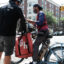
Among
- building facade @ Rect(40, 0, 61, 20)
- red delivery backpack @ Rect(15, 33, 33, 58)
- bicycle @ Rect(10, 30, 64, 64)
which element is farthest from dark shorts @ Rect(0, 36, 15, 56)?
building facade @ Rect(40, 0, 61, 20)

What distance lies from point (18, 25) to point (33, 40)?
0.92 meters

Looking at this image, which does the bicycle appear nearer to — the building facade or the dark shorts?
the dark shorts

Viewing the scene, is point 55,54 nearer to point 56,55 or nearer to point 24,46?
point 56,55

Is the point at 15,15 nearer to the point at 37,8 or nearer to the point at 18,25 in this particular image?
the point at 18,25

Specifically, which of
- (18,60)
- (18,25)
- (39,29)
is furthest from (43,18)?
(18,60)

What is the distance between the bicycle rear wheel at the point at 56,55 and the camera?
4.67 m

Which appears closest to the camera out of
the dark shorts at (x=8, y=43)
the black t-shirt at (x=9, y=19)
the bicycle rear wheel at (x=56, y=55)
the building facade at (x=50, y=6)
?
the black t-shirt at (x=9, y=19)

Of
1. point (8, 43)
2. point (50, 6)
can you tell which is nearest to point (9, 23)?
point (8, 43)

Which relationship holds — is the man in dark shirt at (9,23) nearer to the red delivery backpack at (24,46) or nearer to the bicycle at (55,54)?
the red delivery backpack at (24,46)

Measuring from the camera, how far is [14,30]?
4312mm

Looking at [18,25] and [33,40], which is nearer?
[18,25]

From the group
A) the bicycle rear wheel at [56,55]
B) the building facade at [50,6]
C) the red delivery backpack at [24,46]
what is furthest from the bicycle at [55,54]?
the building facade at [50,6]

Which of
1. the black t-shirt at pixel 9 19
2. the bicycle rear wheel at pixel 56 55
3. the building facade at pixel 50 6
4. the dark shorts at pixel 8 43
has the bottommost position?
the building facade at pixel 50 6

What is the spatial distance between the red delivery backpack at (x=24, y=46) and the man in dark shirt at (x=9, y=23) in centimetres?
47
